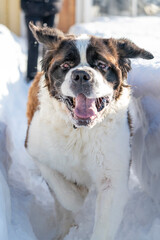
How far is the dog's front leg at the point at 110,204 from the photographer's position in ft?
10.1

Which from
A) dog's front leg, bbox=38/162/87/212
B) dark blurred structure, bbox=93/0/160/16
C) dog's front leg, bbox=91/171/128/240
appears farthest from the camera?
dark blurred structure, bbox=93/0/160/16

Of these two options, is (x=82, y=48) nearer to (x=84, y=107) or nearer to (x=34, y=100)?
(x=84, y=107)

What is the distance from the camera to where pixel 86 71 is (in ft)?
9.30

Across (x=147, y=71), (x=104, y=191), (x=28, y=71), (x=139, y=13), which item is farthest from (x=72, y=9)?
(x=104, y=191)

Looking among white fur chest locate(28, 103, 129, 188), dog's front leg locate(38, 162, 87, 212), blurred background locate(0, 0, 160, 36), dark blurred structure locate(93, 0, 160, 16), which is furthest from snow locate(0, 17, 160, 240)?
dark blurred structure locate(93, 0, 160, 16)

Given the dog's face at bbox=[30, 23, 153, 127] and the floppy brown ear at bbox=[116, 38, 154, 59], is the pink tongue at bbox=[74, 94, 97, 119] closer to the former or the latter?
the dog's face at bbox=[30, 23, 153, 127]

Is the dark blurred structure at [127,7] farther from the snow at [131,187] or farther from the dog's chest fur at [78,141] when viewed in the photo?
the dog's chest fur at [78,141]

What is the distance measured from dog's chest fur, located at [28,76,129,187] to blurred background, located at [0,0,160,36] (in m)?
6.79

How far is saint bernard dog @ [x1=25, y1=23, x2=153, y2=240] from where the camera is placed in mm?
2969

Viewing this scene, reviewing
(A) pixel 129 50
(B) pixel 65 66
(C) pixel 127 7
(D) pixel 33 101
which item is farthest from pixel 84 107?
(C) pixel 127 7

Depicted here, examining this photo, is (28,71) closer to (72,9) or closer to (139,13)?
(72,9)

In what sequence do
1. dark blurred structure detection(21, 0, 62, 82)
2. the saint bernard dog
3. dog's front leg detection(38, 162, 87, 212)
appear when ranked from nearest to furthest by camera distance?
the saint bernard dog, dog's front leg detection(38, 162, 87, 212), dark blurred structure detection(21, 0, 62, 82)

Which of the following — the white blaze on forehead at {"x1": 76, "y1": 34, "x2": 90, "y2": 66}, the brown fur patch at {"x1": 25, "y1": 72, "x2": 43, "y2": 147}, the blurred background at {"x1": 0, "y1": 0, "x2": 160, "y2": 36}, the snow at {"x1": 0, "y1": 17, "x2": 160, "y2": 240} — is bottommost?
the blurred background at {"x1": 0, "y1": 0, "x2": 160, "y2": 36}

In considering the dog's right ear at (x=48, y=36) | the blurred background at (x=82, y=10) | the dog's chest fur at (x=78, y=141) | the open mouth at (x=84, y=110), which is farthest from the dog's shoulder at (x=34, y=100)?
the blurred background at (x=82, y=10)
